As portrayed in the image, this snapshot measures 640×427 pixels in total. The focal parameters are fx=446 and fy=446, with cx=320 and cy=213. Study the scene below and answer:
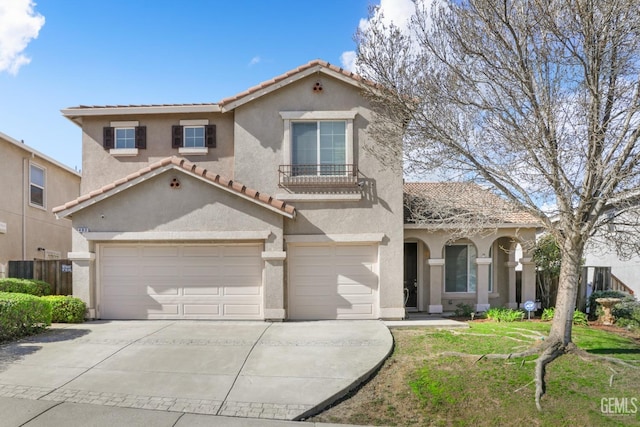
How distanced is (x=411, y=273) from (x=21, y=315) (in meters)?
11.0

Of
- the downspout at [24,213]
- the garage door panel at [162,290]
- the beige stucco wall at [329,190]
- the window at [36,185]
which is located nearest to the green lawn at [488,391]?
the beige stucco wall at [329,190]

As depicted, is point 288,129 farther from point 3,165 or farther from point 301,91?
point 3,165

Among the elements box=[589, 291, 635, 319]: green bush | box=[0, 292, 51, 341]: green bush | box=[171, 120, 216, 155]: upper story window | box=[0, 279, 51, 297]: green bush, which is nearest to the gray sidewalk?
box=[0, 292, 51, 341]: green bush

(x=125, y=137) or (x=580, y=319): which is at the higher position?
(x=125, y=137)

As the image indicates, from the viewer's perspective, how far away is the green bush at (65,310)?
11.5 m

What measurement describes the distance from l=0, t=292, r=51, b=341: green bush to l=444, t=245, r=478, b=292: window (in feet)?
37.9

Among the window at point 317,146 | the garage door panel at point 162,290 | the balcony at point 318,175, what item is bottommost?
the garage door panel at point 162,290

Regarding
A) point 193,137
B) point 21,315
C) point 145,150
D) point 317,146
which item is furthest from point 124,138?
→ point 317,146

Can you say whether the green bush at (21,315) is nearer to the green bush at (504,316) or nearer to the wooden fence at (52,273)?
the wooden fence at (52,273)

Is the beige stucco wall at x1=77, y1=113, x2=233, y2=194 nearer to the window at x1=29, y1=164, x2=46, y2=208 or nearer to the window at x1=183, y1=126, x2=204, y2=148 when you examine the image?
the window at x1=183, y1=126, x2=204, y2=148

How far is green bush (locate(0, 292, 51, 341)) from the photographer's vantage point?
9.70 m

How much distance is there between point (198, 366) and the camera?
26.5 ft

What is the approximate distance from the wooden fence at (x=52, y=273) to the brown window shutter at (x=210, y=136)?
5426mm

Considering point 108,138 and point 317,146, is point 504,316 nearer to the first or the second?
point 317,146
